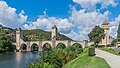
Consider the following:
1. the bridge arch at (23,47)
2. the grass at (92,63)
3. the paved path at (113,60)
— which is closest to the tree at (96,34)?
the paved path at (113,60)

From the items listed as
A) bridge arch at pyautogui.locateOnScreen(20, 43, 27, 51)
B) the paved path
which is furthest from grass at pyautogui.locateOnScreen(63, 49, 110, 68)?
bridge arch at pyautogui.locateOnScreen(20, 43, 27, 51)

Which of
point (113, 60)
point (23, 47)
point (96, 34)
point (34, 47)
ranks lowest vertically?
point (34, 47)

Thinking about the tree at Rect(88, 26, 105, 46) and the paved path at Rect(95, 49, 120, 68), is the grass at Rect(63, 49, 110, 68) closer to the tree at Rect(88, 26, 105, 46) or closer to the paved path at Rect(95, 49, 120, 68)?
the paved path at Rect(95, 49, 120, 68)

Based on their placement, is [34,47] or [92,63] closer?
[92,63]

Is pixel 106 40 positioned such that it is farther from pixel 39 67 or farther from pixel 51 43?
pixel 39 67

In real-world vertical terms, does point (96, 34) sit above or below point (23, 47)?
above

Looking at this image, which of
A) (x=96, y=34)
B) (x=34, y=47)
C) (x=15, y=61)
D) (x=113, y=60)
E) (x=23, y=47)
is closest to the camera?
(x=113, y=60)

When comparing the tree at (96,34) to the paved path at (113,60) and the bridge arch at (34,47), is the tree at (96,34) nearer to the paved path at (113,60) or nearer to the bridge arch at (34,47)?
the paved path at (113,60)

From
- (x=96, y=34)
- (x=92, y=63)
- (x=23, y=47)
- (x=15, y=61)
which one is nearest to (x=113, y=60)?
(x=92, y=63)

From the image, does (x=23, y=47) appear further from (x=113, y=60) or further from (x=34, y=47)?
(x=113, y=60)

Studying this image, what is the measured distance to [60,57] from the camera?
42438mm

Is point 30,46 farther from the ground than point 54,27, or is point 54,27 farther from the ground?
point 54,27

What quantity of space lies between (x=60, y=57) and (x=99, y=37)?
6377 cm

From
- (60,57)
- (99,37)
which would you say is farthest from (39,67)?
(99,37)
